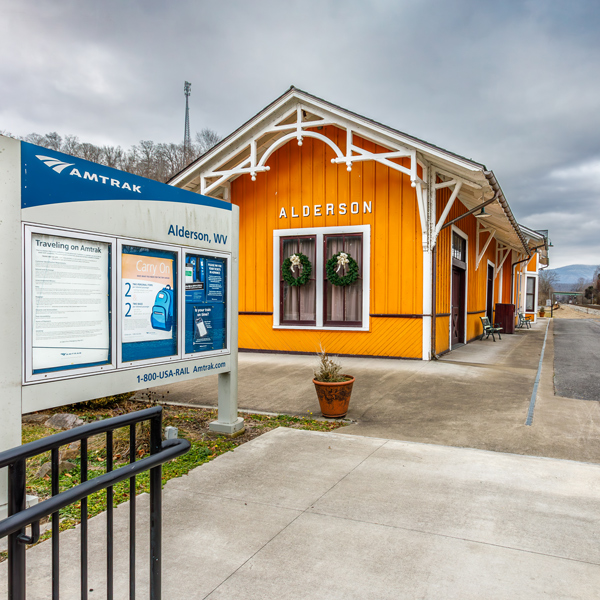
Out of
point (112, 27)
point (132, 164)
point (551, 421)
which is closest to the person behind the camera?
point (551, 421)

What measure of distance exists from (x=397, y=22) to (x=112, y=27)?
9.84 m

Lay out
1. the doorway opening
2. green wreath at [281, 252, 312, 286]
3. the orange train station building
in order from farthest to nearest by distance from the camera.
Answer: the doorway opening → green wreath at [281, 252, 312, 286] → the orange train station building

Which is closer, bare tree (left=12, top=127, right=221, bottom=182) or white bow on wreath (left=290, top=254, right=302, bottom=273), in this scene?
Result: white bow on wreath (left=290, top=254, right=302, bottom=273)

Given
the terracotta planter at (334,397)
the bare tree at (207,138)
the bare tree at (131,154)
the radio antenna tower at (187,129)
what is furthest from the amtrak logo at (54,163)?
the bare tree at (207,138)

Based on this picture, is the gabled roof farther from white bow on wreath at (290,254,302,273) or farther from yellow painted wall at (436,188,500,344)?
white bow on wreath at (290,254,302,273)

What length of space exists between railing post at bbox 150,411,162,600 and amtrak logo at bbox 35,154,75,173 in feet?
7.25

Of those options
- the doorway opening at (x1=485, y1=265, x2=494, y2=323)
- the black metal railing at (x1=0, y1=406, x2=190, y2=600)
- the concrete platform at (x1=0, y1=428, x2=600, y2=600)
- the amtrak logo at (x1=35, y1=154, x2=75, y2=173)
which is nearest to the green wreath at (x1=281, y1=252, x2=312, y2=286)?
the concrete platform at (x1=0, y1=428, x2=600, y2=600)

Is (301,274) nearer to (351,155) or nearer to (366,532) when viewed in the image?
(351,155)

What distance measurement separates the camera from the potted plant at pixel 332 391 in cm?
573

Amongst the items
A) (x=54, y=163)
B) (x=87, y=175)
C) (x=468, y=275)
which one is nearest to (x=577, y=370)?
(x=468, y=275)

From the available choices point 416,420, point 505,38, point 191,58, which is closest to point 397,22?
point 505,38

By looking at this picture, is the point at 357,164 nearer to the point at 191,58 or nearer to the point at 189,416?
the point at 189,416

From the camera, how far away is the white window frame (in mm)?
10836

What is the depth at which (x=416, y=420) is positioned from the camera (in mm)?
5852
